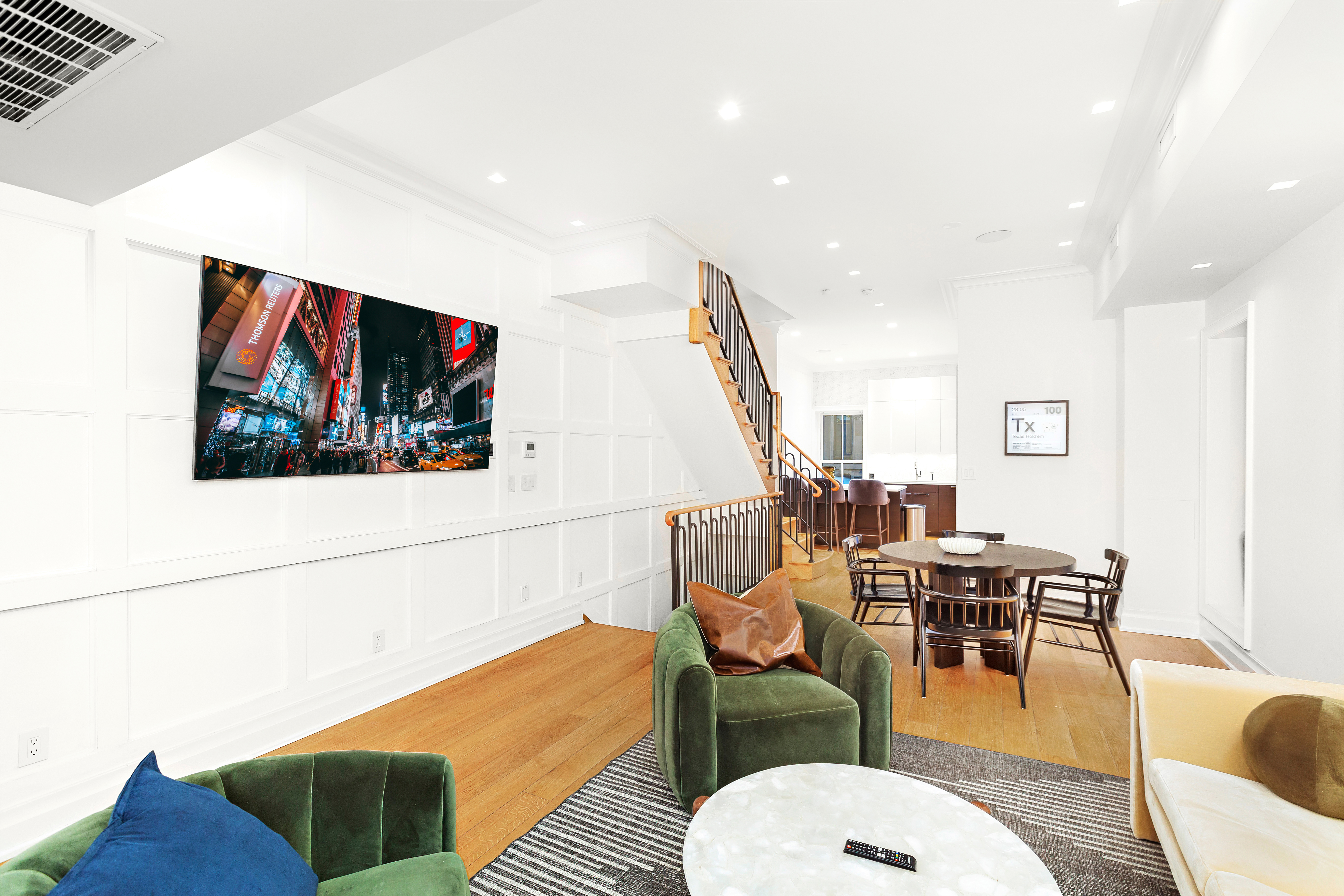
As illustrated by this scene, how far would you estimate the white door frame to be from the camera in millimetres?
3732

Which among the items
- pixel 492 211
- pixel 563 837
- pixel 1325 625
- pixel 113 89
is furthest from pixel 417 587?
pixel 1325 625

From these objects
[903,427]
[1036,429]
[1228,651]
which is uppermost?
[903,427]

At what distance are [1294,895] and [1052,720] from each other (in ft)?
6.30

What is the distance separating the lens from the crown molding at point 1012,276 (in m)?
5.43

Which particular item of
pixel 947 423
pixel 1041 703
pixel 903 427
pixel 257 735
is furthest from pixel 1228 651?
pixel 903 427

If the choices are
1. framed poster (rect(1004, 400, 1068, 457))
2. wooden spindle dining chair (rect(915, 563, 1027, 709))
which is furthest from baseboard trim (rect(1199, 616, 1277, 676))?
framed poster (rect(1004, 400, 1068, 457))

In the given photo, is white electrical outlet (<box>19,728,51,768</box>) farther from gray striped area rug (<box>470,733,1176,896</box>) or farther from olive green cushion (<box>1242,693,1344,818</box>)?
olive green cushion (<box>1242,693,1344,818</box>)

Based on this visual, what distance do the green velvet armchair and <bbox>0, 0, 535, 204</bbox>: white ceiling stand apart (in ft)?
6.69

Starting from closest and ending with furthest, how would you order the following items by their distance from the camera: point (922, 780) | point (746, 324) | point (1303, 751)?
point (1303, 751)
point (922, 780)
point (746, 324)

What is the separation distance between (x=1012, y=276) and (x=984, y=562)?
3.27 metres

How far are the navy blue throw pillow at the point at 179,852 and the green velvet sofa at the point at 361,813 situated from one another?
104 millimetres

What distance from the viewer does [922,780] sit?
8.59ft

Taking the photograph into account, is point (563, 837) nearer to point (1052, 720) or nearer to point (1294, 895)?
point (1294, 895)

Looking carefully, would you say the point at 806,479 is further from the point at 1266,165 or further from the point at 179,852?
the point at 179,852
